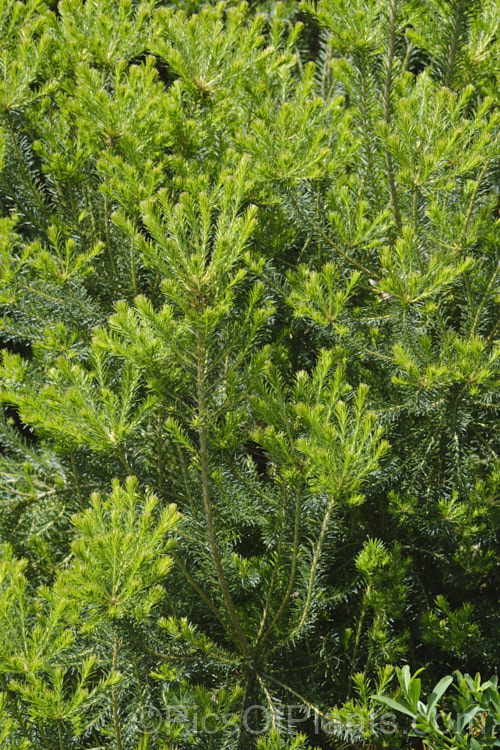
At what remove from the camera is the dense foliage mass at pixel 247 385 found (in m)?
1.57

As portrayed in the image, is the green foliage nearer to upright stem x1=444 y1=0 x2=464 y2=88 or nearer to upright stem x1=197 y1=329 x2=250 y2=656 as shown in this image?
upright stem x1=197 y1=329 x2=250 y2=656

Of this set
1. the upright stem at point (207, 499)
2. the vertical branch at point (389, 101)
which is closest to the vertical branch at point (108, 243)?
the upright stem at point (207, 499)

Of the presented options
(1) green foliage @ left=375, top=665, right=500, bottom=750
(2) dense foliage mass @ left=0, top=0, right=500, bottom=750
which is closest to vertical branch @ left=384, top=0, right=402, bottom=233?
(2) dense foliage mass @ left=0, top=0, right=500, bottom=750

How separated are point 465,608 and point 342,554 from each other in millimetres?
451

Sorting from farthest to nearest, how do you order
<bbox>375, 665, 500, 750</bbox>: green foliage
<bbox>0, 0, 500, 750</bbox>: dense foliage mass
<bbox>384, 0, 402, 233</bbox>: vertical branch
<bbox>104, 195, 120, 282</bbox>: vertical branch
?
<bbox>104, 195, 120, 282</bbox>: vertical branch, <bbox>384, 0, 402, 233</bbox>: vertical branch, <bbox>0, 0, 500, 750</bbox>: dense foliage mass, <bbox>375, 665, 500, 750</bbox>: green foliage

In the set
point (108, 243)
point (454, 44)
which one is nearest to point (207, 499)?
point (108, 243)

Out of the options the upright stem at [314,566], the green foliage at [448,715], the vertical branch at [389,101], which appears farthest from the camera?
the vertical branch at [389,101]

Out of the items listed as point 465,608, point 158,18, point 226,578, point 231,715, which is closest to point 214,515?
point 226,578

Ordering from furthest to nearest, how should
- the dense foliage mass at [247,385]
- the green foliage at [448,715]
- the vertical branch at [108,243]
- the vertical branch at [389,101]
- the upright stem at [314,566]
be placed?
1. the vertical branch at [108,243]
2. the vertical branch at [389,101]
3. the upright stem at [314,566]
4. the dense foliage mass at [247,385]
5. the green foliage at [448,715]

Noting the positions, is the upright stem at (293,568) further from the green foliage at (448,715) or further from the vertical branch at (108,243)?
the vertical branch at (108,243)

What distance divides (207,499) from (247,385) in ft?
1.07

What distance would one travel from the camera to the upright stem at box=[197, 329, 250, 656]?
163 cm

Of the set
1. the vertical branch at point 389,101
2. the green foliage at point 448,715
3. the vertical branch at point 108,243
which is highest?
the vertical branch at point 389,101

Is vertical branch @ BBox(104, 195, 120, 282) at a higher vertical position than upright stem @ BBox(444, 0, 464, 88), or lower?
lower
